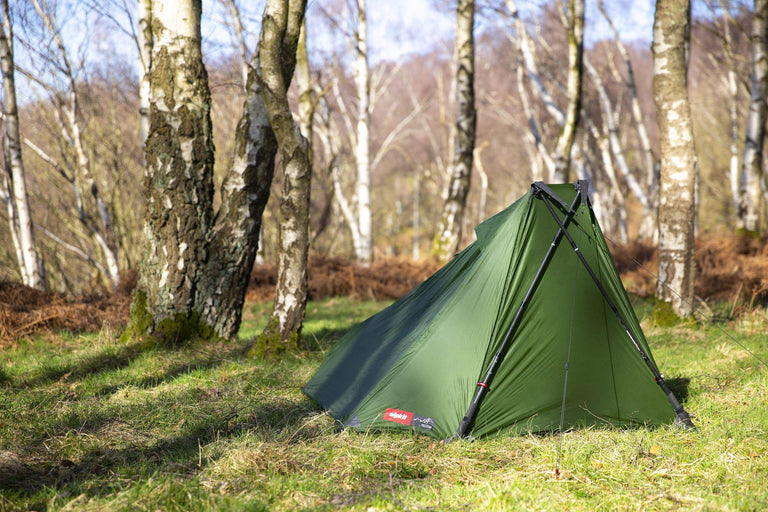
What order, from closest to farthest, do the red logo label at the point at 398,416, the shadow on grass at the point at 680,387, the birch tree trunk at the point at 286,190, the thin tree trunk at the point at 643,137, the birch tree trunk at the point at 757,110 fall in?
the red logo label at the point at 398,416
the shadow on grass at the point at 680,387
the birch tree trunk at the point at 286,190
the birch tree trunk at the point at 757,110
the thin tree trunk at the point at 643,137

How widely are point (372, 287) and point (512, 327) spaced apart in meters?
7.70

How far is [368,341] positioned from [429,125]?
25.2m

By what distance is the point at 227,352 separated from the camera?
620 centimetres

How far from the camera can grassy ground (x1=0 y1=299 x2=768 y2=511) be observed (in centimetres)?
297

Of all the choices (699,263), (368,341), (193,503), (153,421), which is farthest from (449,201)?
(193,503)

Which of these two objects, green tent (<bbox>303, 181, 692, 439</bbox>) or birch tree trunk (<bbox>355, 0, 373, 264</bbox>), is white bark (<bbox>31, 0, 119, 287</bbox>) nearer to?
birch tree trunk (<bbox>355, 0, 373, 264</bbox>)

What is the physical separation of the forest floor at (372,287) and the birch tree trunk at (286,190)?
2202mm

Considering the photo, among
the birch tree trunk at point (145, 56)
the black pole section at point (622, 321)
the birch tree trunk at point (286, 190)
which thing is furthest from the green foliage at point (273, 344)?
the birch tree trunk at point (145, 56)

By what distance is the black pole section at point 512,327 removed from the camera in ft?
12.4

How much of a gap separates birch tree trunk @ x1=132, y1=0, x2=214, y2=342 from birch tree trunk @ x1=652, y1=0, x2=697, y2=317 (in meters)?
5.37

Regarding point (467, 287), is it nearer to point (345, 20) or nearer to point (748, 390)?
point (748, 390)

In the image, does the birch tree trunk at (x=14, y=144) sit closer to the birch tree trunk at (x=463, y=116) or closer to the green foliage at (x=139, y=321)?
the green foliage at (x=139, y=321)


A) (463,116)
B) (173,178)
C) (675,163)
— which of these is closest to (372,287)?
(463,116)

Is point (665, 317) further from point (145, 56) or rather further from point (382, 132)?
point (382, 132)
